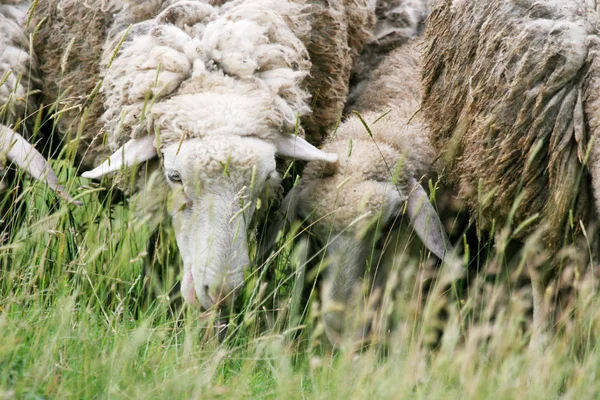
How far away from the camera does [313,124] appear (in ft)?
14.3

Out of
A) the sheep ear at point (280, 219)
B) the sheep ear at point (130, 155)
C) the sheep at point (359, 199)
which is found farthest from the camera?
the sheep ear at point (280, 219)

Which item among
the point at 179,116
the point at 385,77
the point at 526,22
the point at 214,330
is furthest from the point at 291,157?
the point at 385,77

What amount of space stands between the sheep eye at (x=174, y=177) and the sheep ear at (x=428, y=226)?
950mm

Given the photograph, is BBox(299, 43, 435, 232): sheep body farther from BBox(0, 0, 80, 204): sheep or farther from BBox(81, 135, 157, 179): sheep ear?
BBox(0, 0, 80, 204): sheep

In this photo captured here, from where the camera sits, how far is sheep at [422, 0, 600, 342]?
320 cm

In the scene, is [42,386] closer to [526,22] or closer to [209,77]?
[209,77]

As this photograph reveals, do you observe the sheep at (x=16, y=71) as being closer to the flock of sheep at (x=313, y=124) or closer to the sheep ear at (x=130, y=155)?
the flock of sheep at (x=313, y=124)

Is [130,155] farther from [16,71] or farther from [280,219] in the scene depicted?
[16,71]

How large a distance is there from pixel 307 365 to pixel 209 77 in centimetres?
124

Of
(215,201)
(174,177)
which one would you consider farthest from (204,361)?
(174,177)

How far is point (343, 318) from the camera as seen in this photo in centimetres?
354

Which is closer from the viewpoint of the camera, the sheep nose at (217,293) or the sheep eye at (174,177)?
the sheep nose at (217,293)

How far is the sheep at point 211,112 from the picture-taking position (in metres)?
3.23

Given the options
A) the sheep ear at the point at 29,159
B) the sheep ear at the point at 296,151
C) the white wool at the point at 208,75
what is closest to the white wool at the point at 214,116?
the white wool at the point at 208,75
